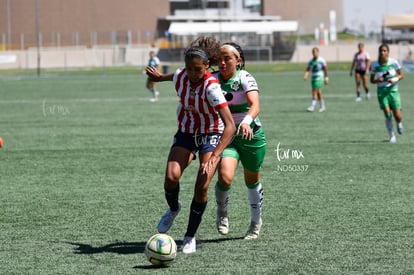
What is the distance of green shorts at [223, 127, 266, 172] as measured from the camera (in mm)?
8570

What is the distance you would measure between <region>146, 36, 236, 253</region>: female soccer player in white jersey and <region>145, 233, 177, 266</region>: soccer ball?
1.49 feet

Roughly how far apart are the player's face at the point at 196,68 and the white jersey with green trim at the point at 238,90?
0.60 meters

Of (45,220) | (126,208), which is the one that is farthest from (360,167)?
(45,220)

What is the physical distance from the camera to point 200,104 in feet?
26.3

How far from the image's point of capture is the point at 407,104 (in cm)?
2986

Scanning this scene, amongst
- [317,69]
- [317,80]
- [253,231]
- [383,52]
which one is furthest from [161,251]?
[317,69]

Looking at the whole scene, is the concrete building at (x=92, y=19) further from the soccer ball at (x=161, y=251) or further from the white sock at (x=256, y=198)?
the soccer ball at (x=161, y=251)

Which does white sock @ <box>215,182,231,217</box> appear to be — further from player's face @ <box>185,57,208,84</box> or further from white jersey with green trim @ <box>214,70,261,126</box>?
player's face @ <box>185,57,208,84</box>

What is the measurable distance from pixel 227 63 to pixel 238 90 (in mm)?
293

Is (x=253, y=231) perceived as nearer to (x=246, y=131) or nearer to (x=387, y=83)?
(x=246, y=131)

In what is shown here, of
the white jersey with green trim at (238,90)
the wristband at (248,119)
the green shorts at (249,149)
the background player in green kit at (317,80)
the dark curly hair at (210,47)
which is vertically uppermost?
the dark curly hair at (210,47)

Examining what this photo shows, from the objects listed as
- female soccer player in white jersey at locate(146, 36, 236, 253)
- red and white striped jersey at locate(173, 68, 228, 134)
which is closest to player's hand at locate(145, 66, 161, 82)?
female soccer player in white jersey at locate(146, 36, 236, 253)

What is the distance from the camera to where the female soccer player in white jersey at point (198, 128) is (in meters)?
7.79

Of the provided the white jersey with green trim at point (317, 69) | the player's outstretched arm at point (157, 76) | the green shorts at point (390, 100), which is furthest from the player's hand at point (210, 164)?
the white jersey with green trim at point (317, 69)
